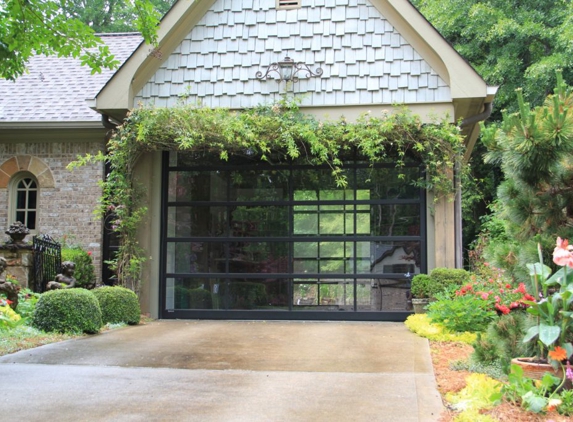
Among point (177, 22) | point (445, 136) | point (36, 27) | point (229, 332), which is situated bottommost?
point (229, 332)

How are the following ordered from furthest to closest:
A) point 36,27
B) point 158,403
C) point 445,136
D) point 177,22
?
point 177,22, point 445,136, point 36,27, point 158,403

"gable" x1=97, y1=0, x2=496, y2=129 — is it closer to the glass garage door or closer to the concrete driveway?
the glass garage door

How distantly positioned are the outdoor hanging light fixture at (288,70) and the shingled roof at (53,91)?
2.95m

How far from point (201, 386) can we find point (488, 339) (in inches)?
97.7

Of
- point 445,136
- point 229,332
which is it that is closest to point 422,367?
point 229,332

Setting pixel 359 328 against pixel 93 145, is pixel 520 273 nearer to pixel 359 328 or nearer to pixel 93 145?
pixel 359 328

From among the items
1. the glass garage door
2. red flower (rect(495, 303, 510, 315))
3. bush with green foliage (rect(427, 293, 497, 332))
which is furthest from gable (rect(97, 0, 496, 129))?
red flower (rect(495, 303, 510, 315))

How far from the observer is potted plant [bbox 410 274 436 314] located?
9094 millimetres

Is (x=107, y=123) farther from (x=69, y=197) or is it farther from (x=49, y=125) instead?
(x=69, y=197)

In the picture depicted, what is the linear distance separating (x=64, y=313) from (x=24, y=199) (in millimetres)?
5238

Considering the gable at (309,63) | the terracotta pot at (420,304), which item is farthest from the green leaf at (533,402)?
the gable at (309,63)

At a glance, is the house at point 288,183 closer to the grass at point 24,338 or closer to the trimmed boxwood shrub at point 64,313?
the trimmed boxwood shrub at point 64,313

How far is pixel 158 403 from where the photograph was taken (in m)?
4.71

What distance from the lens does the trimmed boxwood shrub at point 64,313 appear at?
7.70 m
